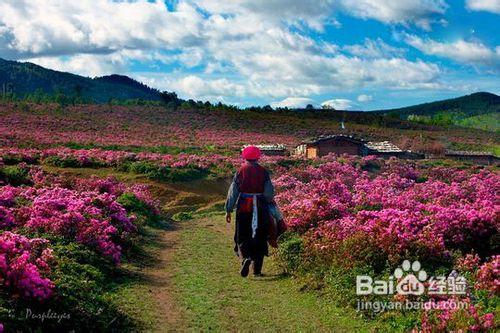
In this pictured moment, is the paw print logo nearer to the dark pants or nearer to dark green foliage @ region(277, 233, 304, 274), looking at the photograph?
dark green foliage @ region(277, 233, 304, 274)

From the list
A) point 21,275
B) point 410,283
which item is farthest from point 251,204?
point 21,275

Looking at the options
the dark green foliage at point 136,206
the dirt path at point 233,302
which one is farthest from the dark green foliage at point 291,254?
the dark green foliage at point 136,206

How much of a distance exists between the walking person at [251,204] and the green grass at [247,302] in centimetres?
57

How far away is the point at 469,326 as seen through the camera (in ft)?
21.9

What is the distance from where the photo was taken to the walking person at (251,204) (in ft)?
37.0

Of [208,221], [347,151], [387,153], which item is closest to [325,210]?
[208,221]

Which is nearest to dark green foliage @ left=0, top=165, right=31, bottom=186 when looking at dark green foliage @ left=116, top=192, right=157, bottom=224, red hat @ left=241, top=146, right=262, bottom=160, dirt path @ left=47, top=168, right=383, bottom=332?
dark green foliage @ left=116, top=192, right=157, bottom=224

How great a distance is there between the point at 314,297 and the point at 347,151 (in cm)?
4570

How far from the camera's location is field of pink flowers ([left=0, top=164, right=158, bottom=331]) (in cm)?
730

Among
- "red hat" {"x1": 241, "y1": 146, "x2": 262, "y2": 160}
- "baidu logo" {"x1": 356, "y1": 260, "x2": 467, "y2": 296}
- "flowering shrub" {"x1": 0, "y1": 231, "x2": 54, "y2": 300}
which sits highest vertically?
"red hat" {"x1": 241, "y1": 146, "x2": 262, "y2": 160}

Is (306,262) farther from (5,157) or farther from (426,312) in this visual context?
(5,157)

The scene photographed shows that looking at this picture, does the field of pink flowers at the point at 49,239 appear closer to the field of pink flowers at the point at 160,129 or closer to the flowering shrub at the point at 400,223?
the flowering shrub at the point at 400,223

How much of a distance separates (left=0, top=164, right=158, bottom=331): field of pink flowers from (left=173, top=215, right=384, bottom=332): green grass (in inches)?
62.9

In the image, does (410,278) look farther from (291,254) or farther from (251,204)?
(251,204)
